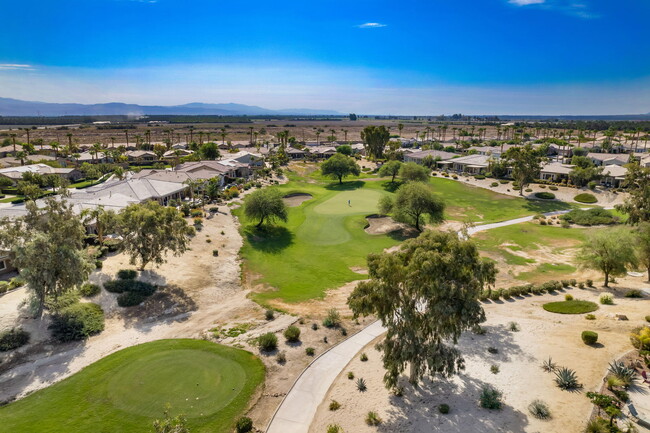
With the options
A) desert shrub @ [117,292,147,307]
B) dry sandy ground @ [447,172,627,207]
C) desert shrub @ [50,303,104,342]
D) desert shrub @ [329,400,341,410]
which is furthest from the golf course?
desert shrub @ [329,400,341,410]

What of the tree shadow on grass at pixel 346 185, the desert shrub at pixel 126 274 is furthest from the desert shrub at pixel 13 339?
the tree shadow on grass at pixel 346 185

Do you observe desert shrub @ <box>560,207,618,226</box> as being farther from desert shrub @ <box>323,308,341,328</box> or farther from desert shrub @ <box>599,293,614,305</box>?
desert shrub @ <box>323,308,341,328</box>

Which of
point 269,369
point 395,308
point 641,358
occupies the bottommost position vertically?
point 269,369

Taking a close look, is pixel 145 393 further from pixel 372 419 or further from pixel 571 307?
pixel 571 307

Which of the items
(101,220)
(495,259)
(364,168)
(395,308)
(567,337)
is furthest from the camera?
(364,168)

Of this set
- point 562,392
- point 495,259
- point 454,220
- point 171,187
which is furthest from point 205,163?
point 562,392

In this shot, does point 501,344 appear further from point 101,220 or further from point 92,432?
point 101,220
